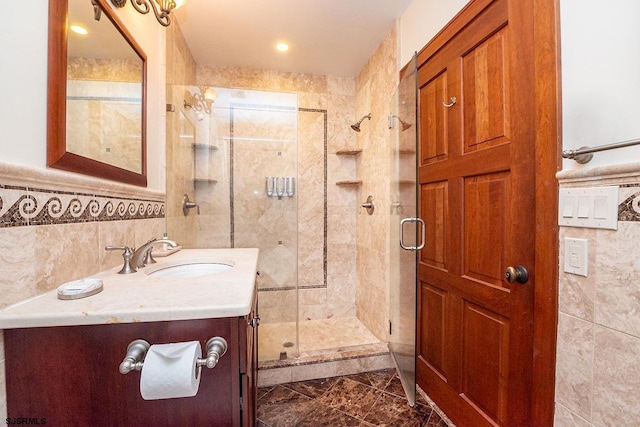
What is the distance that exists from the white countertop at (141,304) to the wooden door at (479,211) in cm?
109

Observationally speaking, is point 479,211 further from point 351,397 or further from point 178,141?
point 178,141

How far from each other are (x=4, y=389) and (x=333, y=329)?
2280 millimetres

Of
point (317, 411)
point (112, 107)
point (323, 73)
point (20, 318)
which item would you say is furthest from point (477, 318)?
point (323, 73)

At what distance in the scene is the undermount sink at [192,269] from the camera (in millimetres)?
1316

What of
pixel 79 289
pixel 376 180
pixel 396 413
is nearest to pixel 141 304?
pixel 79 289

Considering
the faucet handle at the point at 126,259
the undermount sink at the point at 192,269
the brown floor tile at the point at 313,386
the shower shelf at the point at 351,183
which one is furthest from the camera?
the shower shelf at the point at 351,183

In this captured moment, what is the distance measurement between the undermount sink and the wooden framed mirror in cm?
46

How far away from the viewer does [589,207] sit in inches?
33.4

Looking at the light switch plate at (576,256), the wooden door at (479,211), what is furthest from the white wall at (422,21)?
the light switch plate at (576,256)

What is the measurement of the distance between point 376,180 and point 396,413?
5.50 feet

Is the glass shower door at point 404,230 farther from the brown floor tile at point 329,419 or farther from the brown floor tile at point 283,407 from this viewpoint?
the brown floor tile at point 283,407

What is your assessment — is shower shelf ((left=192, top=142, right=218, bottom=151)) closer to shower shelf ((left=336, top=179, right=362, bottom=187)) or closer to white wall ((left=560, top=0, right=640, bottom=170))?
shower shelf ((left=336, top=179, right=362, bottom=187))

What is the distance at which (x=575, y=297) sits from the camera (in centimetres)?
90

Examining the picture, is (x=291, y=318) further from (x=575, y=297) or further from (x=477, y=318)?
(x=575, y=297)
